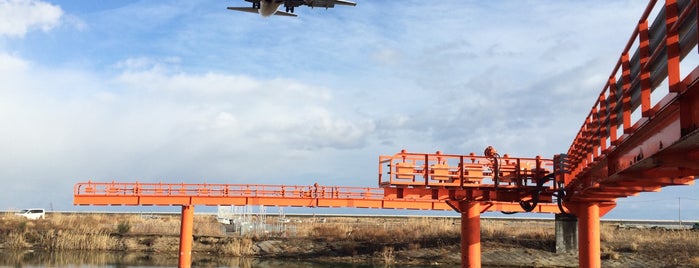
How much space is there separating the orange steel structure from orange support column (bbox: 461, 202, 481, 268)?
0.14ft

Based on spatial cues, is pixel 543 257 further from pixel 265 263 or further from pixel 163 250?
pixel 163 250

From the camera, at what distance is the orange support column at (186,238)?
34719 mm

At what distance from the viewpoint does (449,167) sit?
25.6m

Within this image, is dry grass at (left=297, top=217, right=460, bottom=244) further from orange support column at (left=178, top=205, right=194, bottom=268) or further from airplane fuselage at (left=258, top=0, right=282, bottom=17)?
airplane fuselage at (left=258, top=0, right=282, bottom=17)

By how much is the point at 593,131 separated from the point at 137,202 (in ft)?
90.7

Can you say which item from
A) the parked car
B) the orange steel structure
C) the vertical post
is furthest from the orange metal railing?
the parked car

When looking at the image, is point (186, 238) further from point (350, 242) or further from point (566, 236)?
point (566, 236)

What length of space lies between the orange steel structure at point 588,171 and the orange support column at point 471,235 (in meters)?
0.04

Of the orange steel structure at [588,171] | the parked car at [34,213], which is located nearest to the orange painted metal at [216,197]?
the orange steel structure at [588,171]

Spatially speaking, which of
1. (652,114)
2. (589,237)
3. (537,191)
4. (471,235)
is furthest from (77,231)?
(652,114)

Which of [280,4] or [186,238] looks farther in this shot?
[280,4]

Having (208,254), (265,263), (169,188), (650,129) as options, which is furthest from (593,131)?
(208,254)

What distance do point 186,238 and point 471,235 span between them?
1654 centimetres

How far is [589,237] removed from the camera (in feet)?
72.7
